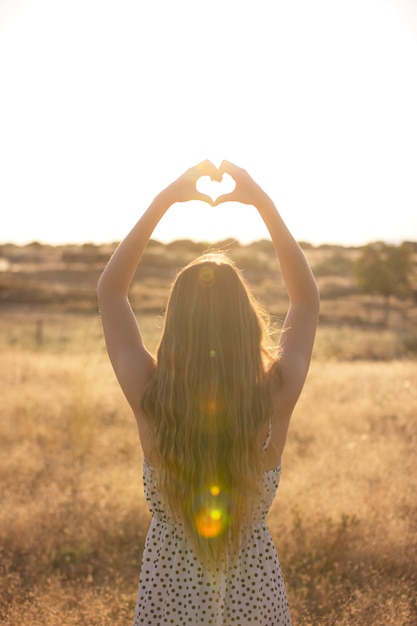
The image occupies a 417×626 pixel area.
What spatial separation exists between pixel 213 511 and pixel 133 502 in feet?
11.1

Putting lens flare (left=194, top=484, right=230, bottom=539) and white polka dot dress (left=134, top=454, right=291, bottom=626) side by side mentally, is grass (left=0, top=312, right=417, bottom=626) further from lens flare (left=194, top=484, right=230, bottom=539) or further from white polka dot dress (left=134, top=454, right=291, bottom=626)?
lens flare (left=194, top=484, right=230, bottom=539)

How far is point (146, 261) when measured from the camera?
61562 millimetres

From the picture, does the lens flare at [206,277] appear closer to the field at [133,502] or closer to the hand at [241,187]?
the hand at [241,187]

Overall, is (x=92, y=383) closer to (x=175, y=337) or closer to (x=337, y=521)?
(x=337, y=521)

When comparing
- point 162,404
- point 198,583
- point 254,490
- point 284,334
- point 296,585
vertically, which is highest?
point 284,334

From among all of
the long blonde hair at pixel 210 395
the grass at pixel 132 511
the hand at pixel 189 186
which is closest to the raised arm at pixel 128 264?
the hand at pixel 189 186

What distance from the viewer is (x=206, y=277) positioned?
1.71m

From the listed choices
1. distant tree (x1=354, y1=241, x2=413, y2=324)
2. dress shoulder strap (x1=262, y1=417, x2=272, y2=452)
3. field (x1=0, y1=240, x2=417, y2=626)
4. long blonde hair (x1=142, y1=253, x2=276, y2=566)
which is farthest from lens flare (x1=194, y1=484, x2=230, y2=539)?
distant tree (x1=354, y1=241, x2=413, y2=324)

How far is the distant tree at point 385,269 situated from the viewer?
34441 millimetres

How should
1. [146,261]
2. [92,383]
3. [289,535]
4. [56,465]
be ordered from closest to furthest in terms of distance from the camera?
[289,535]
[56,465]
[92,383]
[146,261]

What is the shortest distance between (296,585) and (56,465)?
306 centimetres

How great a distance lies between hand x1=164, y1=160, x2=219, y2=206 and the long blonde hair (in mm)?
267

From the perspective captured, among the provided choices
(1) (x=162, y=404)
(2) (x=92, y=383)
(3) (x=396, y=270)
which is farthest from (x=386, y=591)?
(3) (x=396, y=270)

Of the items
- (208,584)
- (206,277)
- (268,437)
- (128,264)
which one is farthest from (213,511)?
(128,264)
